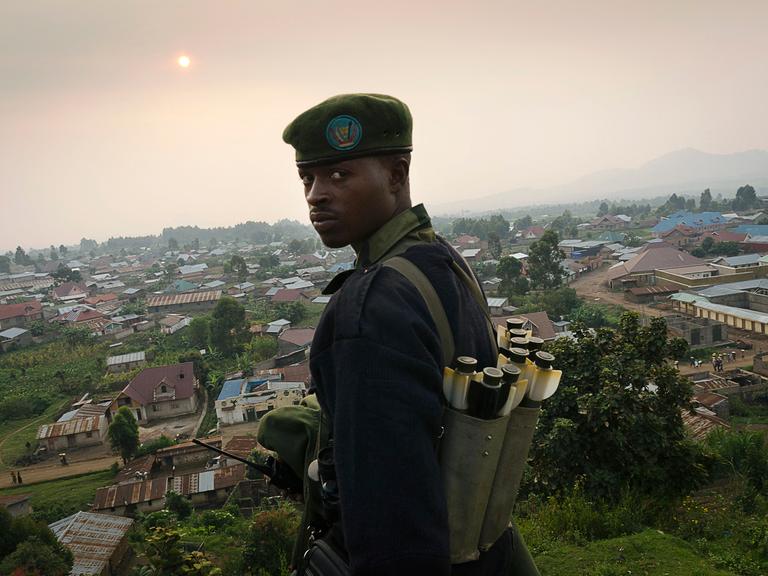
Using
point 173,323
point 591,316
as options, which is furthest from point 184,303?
point 591,316

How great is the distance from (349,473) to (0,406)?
2027 cm

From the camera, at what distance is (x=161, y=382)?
1612cm

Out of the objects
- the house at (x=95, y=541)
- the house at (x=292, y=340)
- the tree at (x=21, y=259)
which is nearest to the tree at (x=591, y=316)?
the house at (x=292, y=340)

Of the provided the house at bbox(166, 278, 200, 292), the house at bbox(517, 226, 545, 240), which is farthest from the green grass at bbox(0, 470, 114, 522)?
the house at bbox(517, 226, 545, 240)

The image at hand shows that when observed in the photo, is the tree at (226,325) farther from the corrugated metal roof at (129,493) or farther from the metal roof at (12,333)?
the metal roof at (12,333)

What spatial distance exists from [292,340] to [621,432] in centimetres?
1605

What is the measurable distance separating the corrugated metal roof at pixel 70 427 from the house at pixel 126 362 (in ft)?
17.7

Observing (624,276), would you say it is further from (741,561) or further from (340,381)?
(340,381)

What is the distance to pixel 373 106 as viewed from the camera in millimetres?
1001

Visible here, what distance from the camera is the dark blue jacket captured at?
747 mm

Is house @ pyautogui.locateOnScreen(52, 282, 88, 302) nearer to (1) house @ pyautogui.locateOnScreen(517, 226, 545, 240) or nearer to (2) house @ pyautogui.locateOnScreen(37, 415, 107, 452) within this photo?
(2) house @ pyautogui.locateOnScreen(37, 415, 107, 452)

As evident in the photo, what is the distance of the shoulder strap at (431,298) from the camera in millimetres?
904

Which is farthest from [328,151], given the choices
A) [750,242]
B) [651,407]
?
[750,242]

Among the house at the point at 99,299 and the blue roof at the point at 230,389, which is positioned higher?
the house at the point at 99,299
